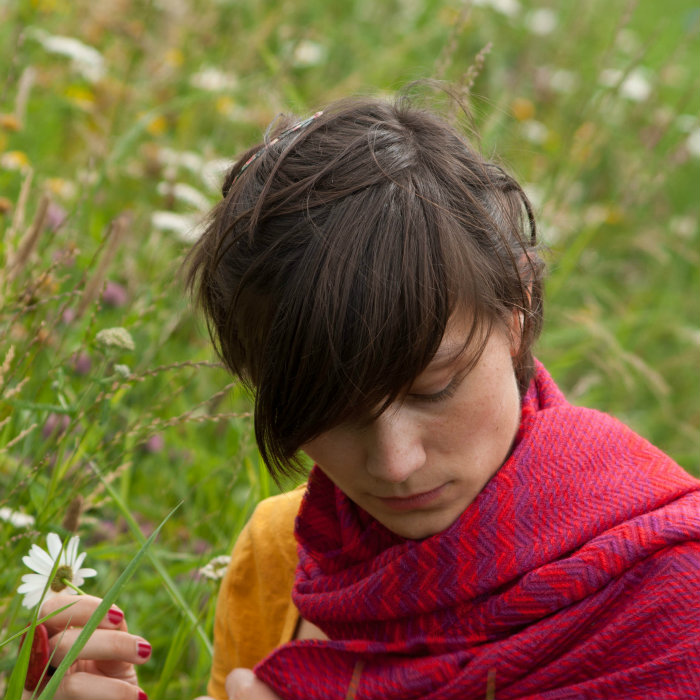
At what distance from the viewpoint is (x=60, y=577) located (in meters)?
1.16

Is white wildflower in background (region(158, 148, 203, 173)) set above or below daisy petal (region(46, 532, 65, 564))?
above

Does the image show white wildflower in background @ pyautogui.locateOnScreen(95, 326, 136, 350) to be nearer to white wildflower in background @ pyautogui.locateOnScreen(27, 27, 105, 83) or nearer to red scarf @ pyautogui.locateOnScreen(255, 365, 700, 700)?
red scarf @ pyautogui.locateOnScreen(255, 365, 700, 700)

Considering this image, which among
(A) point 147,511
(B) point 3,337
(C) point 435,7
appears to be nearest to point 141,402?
(A) point 147,511

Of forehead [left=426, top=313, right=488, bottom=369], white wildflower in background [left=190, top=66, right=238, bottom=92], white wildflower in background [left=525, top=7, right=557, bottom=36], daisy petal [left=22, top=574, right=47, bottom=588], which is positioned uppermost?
white wildflower in background [left=525, top=7, right=557, bottom=36]

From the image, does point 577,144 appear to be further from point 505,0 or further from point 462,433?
point 505,0

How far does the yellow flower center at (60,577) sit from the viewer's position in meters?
1.15

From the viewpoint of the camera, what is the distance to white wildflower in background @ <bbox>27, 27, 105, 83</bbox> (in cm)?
289

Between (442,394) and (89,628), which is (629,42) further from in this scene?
(89,628)

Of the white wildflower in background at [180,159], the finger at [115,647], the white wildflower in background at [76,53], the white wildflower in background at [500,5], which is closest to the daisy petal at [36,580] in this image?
the finger at [115,647]

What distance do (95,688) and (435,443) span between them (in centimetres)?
55

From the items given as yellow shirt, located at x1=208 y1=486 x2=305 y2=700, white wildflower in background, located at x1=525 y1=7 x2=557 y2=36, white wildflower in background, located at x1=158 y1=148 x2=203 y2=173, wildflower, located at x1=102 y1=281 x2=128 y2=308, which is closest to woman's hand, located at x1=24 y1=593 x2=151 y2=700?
yellow shirt, located at x1=208 y1=486 x2=305 y2=700

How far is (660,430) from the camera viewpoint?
270cm

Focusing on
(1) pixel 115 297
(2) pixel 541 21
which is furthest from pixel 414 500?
(2) pixel 541 21

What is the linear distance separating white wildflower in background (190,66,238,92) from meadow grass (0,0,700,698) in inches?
0.4
